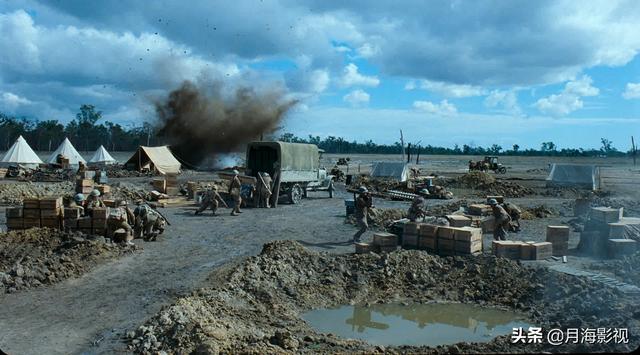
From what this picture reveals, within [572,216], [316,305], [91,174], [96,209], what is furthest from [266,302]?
[91,174]

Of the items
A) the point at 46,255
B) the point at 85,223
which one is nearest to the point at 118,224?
the point at 85,223

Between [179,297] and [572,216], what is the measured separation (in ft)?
55.2

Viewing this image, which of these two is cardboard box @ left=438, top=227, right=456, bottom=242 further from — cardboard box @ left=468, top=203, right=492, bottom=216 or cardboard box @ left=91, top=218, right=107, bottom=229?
cardboard box @ left=91, top=218, right=107, bottom=229

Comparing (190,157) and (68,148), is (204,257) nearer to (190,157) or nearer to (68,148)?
(68,148)

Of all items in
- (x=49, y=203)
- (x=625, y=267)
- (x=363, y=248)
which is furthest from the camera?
(x=49, y=203)

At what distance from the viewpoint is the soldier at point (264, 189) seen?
869 inches

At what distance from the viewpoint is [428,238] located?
491 inches

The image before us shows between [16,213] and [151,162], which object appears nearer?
[16,213]

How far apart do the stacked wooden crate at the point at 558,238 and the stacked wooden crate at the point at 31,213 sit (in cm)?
1255

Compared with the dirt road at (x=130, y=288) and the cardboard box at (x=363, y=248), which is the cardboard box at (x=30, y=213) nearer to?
the dirt road at (x=130, y=288)

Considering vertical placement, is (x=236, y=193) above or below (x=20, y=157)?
below

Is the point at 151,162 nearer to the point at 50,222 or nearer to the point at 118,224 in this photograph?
the point at 50,222

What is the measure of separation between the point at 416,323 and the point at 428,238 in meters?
3.58

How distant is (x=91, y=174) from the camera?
3216cm
